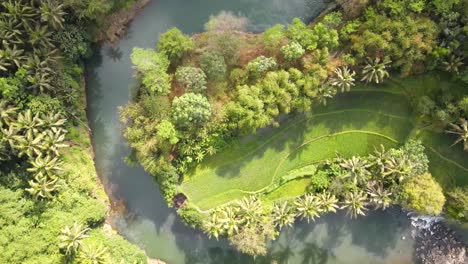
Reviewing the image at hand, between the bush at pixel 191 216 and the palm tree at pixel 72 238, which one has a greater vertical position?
the bush at pixel 191 216

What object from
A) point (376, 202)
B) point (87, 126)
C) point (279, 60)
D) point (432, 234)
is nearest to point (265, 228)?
point (376, 202)

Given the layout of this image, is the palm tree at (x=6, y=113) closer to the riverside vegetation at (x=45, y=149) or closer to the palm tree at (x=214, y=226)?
the riverside vegetation at (x=45, y=149)

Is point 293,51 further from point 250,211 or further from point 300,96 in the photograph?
point 250,211

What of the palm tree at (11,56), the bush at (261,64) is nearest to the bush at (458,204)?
the bush at (261,64)

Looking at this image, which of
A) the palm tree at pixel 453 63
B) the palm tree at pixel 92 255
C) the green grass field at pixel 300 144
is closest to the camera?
the palm tree at pixel 92 255

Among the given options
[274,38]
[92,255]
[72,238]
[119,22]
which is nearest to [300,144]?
[274,38]

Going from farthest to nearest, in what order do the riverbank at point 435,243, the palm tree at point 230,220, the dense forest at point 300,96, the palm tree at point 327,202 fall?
the riverbank at point 435,243
the palm tree at point 327,202
the palm tree at point 230,220
the dense forest at point 300,96

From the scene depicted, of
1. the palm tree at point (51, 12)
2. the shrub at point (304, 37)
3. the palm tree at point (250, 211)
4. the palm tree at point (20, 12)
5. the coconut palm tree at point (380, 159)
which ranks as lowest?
the palm tree at point (250, 211)
